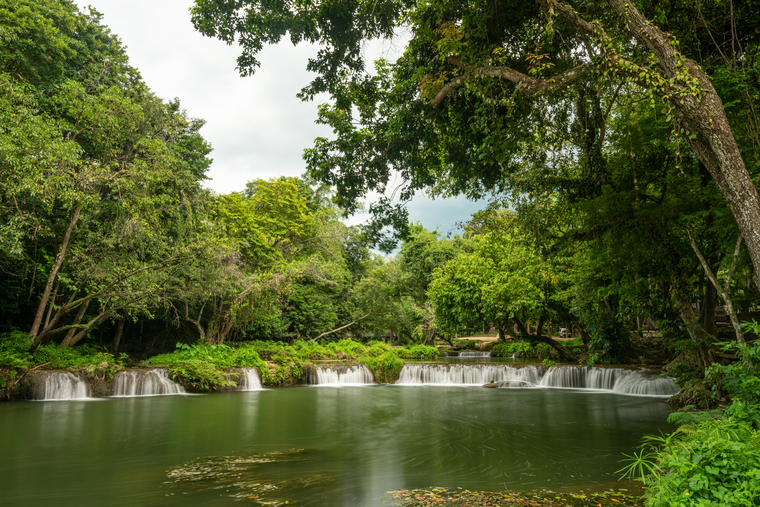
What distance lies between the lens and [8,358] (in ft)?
43.0

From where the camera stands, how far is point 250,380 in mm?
17438

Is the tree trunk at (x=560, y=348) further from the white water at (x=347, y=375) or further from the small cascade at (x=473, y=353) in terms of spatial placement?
the small cascade at (x=473, y=353)

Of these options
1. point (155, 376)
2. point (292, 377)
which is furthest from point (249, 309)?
point (155, 376)

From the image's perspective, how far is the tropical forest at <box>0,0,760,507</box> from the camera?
546 centimetres

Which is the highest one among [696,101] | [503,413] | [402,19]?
[402,19]

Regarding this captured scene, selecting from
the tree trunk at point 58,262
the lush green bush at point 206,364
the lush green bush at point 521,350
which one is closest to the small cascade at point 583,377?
the lush green bush at point 521,350

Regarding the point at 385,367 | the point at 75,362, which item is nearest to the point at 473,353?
the point at 385,367

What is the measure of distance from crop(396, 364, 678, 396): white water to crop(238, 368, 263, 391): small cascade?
656 cm

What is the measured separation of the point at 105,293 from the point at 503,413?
13135 millimetres

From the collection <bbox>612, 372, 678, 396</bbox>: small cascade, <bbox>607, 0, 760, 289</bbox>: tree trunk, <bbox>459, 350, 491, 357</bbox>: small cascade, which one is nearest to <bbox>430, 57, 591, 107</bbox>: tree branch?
<bbox>607, 0, 760, 289</bbox>: tree trunk

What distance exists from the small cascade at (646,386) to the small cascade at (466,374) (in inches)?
137

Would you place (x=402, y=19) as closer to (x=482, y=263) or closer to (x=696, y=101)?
(x=696, y=101)

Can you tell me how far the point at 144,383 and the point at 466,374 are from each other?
1304 cm

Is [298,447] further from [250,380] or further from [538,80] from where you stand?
[250,380]
